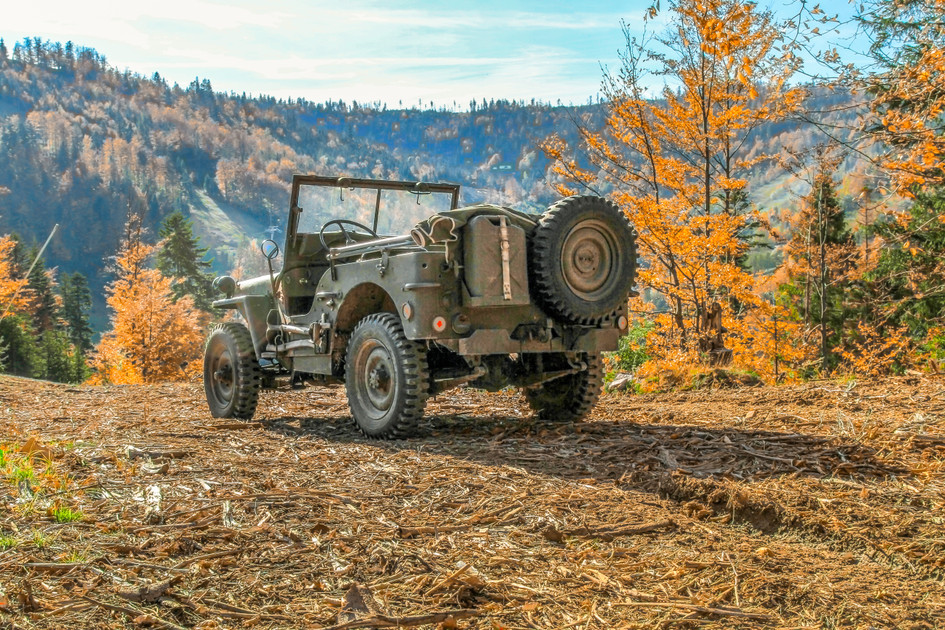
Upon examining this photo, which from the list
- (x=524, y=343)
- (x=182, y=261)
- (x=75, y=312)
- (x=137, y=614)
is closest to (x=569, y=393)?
(x=524, y=343)

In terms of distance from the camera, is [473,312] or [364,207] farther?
[364,207]

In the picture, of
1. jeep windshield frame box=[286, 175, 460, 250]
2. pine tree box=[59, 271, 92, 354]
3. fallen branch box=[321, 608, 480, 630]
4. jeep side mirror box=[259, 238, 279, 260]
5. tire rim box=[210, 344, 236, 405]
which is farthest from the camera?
pine tree box=[59, 271, 92, 354]

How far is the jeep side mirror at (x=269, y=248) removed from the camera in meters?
8.02

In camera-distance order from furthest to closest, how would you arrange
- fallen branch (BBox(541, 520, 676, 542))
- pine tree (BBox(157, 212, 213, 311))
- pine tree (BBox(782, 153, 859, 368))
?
pine tree (BBox(157, 212, 213, 311))
pine tree (BBox(782, 153, 859, 368))
fallen branch (BBox(541, 520, 676, 542))

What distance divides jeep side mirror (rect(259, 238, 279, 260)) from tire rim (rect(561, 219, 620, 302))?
10.7ft

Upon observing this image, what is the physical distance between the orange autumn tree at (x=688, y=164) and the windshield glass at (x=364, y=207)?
159 inches

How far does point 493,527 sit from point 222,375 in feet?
18.6

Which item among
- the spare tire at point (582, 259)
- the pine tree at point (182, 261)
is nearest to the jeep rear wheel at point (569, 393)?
the spare tire at point (582, 259)

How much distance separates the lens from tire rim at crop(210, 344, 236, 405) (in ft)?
27.9

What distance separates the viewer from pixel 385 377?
6.55 m

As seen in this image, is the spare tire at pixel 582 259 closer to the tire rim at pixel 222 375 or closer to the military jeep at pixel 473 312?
A: the military jeep at pixel 473 312

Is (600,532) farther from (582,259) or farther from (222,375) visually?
(222,375)

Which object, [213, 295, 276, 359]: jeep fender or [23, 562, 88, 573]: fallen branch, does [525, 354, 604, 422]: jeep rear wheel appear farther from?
[23, 562, 88, 573]: fallen branch

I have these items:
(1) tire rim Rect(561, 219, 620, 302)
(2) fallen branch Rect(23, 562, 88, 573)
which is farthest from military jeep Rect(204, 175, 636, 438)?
(2) fallen branch Rect(23, 562, 88, 573)
